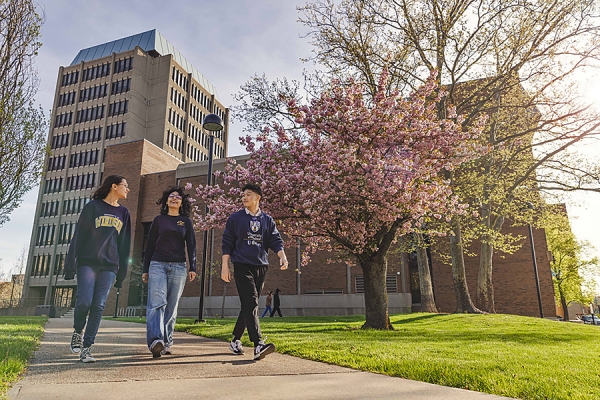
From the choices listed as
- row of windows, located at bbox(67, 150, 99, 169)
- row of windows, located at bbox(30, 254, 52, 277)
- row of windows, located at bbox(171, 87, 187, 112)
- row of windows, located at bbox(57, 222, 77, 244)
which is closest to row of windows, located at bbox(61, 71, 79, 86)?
row of windows, located at bbox(67, 150, 99, 169)

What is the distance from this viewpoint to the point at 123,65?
61.9 metres

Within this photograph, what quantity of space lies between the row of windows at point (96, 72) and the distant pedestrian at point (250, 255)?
66242 mm

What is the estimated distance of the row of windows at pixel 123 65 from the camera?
202 feet

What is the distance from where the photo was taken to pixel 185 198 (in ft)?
19.9

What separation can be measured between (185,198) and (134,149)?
44416 millimetres

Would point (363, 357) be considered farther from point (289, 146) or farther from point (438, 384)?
point (289, 146)

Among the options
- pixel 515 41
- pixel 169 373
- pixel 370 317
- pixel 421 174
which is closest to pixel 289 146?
pixel 421 174

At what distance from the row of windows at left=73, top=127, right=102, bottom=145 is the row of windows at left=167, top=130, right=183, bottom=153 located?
9.39 meters

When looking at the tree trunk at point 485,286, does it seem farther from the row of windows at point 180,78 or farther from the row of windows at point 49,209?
the row of windows at point 49,209

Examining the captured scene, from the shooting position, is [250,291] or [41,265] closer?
[250,291]

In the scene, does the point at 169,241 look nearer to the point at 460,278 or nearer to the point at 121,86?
the point at 460,278

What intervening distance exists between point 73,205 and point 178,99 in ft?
71.2

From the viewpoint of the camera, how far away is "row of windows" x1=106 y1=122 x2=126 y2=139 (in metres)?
58.4

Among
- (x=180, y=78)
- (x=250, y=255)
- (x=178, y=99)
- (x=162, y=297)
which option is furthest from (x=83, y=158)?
(x=250, y=255)
